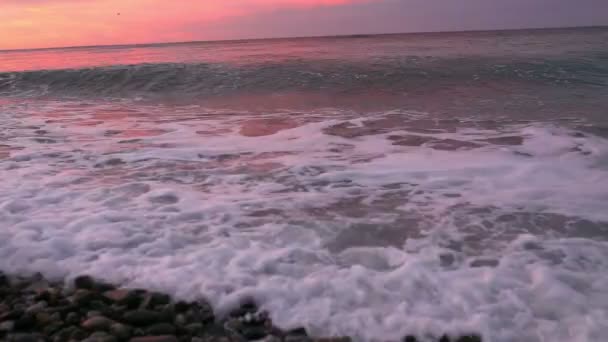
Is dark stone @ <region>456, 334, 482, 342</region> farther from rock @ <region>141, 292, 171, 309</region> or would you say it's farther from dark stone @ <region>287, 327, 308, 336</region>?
rock @ <region>141, 292, 171, 309</region>

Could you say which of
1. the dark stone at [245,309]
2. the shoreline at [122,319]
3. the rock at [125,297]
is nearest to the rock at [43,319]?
the shoreline at [122,319]

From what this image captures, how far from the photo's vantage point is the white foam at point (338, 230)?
291 centimetres

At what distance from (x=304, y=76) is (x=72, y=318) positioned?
14763 mm

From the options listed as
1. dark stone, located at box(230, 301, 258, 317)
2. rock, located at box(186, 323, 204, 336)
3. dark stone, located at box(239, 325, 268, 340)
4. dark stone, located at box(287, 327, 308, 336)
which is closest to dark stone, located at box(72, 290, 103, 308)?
rock, located at box(186, 323, 204, 336)

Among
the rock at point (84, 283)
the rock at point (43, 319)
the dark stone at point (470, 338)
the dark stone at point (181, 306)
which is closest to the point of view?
the dark stone at point (470, 338)

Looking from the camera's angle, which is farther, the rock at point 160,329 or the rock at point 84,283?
the rock at point 84,283

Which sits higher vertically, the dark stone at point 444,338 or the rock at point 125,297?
the rock at point 125,297

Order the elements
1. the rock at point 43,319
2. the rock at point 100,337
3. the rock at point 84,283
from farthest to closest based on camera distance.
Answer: the rock at point 84,283 < the rock at point 43,319 < the rock at point 100,337

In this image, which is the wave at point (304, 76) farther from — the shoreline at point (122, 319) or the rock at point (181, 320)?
the rock at point (181, 320)

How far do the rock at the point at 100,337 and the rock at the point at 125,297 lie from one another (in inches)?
14.2

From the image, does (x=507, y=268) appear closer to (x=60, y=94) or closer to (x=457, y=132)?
(x=457, y=132)

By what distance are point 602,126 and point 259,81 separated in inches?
425

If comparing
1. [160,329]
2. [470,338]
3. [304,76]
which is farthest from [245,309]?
[304,76]

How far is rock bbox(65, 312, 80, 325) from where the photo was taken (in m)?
2.72
